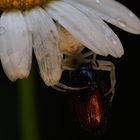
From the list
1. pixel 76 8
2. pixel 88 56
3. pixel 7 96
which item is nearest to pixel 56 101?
pixel 7 96

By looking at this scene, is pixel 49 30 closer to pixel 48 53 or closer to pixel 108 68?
pixel 48 53

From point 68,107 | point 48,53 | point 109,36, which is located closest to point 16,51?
point 48,53

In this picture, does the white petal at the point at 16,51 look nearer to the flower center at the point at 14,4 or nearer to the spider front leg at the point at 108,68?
the flower center at the point at 14,4

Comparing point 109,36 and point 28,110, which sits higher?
point 109,36

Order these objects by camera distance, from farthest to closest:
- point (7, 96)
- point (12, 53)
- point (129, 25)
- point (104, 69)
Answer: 1. point (7, 96)
2. point (104, 69)
3. point (129, 25)
4. point (12, 53)

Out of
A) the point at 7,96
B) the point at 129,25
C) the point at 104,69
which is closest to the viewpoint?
the point at 129,25

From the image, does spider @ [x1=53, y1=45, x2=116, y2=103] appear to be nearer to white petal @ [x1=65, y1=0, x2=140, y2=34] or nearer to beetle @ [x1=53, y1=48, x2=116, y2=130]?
beetle @ [x1=53, y1=48, x2=116, y2=130]

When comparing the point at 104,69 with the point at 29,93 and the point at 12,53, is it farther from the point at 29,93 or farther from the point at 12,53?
the point at 12,53
